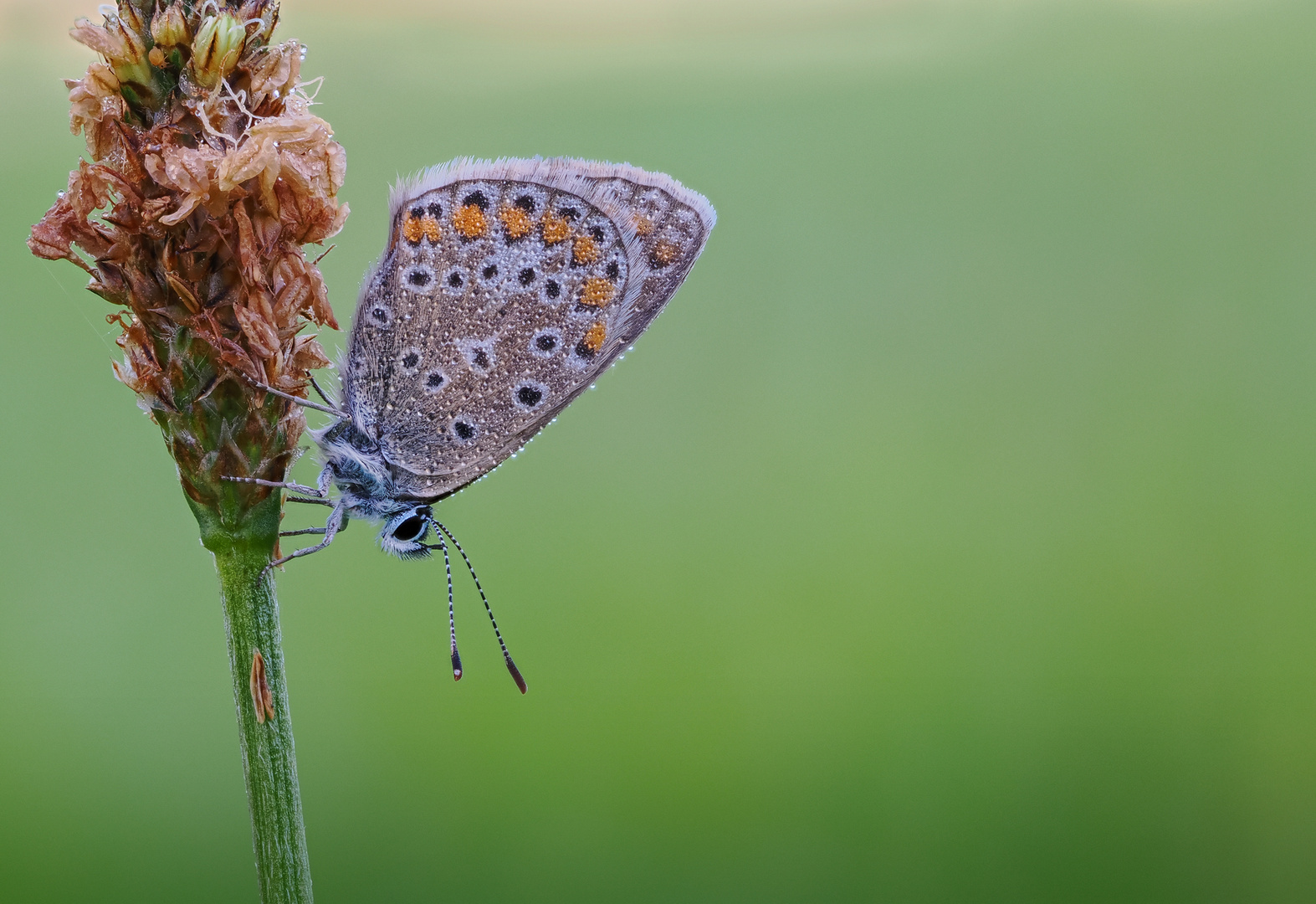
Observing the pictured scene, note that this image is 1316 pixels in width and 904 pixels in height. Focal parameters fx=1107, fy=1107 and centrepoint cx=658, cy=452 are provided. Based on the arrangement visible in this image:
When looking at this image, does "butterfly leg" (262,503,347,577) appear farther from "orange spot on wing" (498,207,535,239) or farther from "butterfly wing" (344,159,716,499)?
"orange spot on wing" (498,207,535,239)

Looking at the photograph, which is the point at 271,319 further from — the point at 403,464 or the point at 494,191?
the point at 494,191

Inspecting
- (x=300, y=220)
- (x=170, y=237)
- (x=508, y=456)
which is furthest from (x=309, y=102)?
(x=508, y=456)

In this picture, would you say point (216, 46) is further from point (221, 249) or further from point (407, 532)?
point (407, 532)

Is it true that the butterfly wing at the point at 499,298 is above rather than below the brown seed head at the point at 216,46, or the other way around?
below

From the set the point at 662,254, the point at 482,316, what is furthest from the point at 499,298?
the point at 662,254

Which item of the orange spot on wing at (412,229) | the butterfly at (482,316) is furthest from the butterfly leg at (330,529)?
the orange spot on wing at (412,229)

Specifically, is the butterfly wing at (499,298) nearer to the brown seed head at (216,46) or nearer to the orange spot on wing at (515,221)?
the orange spot on wing at (515,221)

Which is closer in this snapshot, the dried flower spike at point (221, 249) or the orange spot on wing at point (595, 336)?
the dried flower spike at point (221, 249)
